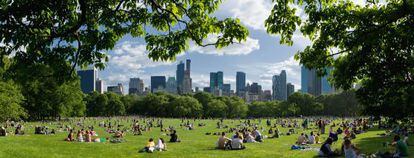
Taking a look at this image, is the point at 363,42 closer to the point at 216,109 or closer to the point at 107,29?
the point at 107,29

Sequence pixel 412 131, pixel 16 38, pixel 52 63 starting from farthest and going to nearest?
pixel 412 131, pixel 52 63, pixel 16 38

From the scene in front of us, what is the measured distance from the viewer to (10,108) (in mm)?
65188

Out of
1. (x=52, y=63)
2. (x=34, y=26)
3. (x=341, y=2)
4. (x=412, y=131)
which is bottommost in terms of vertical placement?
(x=412, y=131)

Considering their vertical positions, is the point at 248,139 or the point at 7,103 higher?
the point at 7,103

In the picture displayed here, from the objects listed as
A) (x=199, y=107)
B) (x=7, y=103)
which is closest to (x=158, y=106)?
(x=199, y=107)

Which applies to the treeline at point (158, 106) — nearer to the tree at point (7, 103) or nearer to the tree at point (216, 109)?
the tree at point (216, 109)

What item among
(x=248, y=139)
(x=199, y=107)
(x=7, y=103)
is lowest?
(x=248, y=139)

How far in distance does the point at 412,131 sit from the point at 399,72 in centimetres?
3075

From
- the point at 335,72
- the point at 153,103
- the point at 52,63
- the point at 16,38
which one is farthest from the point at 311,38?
the point at 153,103

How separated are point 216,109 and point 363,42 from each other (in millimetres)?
166082

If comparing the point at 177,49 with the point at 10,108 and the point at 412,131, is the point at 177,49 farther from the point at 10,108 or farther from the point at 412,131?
the point at 10,108

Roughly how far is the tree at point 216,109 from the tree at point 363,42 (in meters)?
163

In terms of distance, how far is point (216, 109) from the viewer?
582 ft

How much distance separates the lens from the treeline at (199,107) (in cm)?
17062
